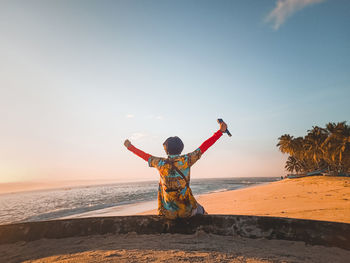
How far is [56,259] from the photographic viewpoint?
2031 millimetres

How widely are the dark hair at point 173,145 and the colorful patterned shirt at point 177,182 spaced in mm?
78

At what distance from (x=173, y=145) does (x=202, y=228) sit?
1253 mm

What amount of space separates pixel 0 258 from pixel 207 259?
8.22 ft

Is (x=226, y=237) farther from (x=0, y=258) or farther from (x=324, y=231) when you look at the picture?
(x=0, y=258)

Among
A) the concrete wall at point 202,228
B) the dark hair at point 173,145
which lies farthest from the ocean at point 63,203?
the dark hair at point 173,145

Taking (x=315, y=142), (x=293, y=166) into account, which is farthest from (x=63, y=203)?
(x=293, y=166)

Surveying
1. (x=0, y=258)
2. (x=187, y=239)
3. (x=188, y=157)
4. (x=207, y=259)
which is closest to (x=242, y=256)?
(x=207, y=259)

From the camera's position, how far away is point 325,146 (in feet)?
102

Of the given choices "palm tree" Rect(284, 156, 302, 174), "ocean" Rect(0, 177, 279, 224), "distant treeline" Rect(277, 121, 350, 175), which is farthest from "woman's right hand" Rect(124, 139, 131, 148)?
"palm tree" Rect(284, 156, 302, 174)

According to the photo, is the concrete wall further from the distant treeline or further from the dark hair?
the distant treeline

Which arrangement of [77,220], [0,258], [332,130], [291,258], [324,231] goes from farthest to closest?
1. [332,130]
2. [77,220]
3. [0,258]
4. [324,231]
5. [291,258]

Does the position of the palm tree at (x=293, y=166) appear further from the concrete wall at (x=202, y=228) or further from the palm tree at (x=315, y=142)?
the concrete wall at (x=202, y=228)

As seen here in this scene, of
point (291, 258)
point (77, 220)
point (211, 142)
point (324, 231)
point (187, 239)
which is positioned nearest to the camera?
point (291, 258)

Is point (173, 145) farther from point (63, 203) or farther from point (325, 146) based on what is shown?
point (325, 146)
